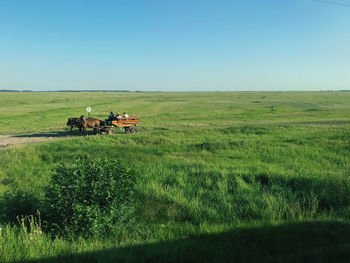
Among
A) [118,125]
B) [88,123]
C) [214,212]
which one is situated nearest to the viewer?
[214,212]

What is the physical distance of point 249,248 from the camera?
380cm

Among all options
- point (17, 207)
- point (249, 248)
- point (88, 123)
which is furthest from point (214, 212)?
point (88, 123)

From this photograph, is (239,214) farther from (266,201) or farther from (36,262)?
(36,262)

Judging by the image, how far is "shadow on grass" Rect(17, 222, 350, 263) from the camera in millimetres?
3527

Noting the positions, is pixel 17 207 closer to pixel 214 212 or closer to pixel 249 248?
pixel 214 212

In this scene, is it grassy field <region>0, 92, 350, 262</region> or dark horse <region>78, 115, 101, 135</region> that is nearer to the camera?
grassy field <region>0, 92, 350, 262</region>

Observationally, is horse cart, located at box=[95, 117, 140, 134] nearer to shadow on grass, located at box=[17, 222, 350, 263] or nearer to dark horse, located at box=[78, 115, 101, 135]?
dark horse, located at box=[78, 115, 101, 135]

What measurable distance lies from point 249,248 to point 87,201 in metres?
3.12

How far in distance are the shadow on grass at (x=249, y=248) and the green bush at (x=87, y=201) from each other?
756mm

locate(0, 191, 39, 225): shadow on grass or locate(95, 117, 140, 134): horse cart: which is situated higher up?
locate(95, 117, 140, 134): horse cart

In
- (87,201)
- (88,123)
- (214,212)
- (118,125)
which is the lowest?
(214,212)

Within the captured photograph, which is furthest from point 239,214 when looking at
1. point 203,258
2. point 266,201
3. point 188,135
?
point 188,135

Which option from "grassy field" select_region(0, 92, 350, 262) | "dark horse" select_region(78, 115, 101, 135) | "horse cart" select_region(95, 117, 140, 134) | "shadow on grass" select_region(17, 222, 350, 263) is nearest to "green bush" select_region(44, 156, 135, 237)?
"grassy field" select_region(0, 92, 350, 262)

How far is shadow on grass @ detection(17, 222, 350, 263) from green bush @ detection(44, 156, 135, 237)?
756 mm
